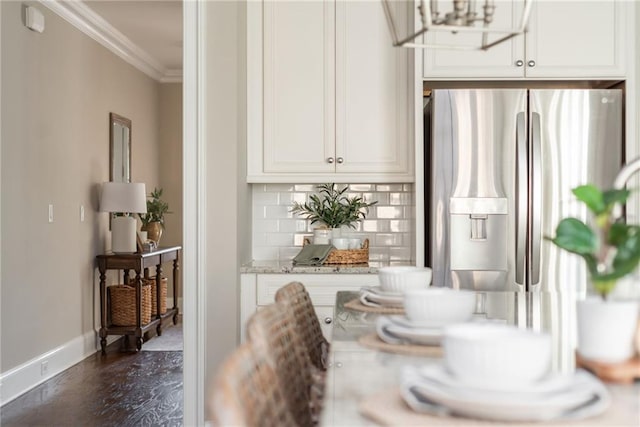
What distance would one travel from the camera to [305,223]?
155 inches

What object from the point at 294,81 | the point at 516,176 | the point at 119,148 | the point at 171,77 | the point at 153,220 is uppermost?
the point at 171,77

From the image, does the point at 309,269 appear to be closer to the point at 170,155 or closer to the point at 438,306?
the point at 438,306

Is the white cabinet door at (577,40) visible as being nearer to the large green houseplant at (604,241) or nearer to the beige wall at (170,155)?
the large green houseplant at (604,241)

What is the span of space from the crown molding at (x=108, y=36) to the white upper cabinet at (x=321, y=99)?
2.02 meters

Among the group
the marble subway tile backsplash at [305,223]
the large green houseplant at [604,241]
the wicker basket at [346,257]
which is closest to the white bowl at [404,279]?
the large green houseplant at [604,241]

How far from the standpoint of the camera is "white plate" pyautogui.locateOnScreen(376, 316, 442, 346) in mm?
1396

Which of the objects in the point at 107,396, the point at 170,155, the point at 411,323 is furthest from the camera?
the point at 170,155

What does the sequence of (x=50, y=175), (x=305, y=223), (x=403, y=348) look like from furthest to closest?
(x=50, y=175) < (x=305, y=223) < (x=403, y=348)

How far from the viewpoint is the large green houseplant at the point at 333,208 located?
12.4ft

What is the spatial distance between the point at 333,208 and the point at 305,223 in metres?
0.25

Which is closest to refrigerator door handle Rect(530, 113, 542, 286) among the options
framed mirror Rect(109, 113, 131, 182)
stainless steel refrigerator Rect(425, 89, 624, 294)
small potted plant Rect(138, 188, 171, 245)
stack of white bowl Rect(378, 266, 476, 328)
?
stainless steel refrigerator Rect(425, 89, 624, 294)

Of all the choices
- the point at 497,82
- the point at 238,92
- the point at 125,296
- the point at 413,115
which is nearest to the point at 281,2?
the point at 238,92

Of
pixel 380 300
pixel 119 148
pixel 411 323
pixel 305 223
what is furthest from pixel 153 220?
pixel 411 323

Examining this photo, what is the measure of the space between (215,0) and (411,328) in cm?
232
